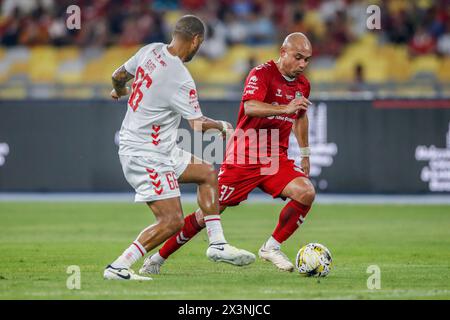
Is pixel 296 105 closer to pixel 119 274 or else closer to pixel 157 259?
pixel 157 259

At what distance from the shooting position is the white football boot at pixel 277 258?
1032 cm

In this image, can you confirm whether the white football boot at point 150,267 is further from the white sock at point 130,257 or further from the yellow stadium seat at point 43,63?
the yellow stadium seat at point 43,63

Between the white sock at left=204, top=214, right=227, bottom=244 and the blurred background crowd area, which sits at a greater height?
the blurred background crowd area

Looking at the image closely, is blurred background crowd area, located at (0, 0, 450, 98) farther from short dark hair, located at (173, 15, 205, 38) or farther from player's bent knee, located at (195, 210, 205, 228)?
short dark hair, located at (173, 15, 205, 38)

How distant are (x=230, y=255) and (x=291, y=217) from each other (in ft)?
4.92

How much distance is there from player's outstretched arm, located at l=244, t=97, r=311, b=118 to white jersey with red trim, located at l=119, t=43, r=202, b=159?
1065 mm

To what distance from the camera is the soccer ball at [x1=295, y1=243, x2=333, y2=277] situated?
384 inches

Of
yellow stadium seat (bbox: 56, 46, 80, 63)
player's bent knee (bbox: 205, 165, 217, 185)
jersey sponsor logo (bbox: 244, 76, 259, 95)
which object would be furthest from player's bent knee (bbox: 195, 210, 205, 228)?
yellow stadium seat (bbox: 56, 46, 80, 63)

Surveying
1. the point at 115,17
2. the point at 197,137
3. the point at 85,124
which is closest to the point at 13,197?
the point at 85,124

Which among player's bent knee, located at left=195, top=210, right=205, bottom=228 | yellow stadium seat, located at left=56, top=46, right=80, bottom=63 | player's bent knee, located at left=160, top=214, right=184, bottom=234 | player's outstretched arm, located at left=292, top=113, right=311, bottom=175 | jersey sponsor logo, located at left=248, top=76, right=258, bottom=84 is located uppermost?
yellow stadium seat, located at left=56, top=46, right=80, bottom=63

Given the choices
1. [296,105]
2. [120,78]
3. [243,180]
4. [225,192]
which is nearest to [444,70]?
[243,180]

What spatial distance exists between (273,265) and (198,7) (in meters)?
16.2

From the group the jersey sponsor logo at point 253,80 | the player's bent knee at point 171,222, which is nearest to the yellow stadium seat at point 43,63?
the jersey sponsor logo at point 253,80

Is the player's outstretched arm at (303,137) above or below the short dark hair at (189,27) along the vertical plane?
below
